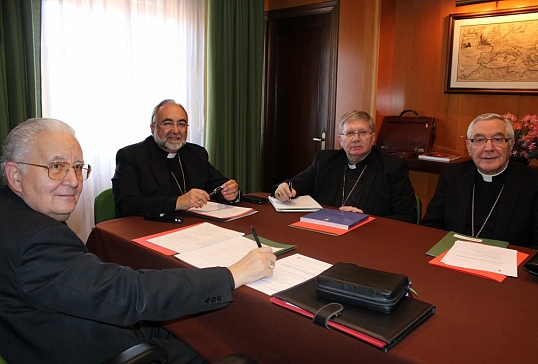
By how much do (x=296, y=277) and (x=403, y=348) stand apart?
45 centimetres

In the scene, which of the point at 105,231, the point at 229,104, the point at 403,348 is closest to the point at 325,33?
the point at 229,104

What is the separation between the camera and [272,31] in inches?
194

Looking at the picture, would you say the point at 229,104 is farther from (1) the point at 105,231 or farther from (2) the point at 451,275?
(2) the point at 451,275

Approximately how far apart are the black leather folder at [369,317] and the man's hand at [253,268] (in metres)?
0.12

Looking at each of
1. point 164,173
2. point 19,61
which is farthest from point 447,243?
point 19,61

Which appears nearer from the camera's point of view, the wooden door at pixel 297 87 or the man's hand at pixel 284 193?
the man's hand at pixel 284 193

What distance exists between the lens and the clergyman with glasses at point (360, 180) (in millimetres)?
2514

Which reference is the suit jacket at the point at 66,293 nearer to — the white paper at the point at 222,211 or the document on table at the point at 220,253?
the document on table at the point at 220,253

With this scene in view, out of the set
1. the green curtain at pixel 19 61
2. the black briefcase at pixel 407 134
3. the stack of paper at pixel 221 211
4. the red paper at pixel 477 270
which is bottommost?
the red paper at pixel 477 270

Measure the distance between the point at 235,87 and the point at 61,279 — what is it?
3.63 metres

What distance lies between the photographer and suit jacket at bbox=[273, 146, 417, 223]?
251 centimetres

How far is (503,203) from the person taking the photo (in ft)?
6.86

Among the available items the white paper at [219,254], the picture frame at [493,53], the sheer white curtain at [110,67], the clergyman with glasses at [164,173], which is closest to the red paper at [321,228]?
the white paper at [219,254]

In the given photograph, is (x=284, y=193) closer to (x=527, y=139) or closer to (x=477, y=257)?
(x=477, y=257)
